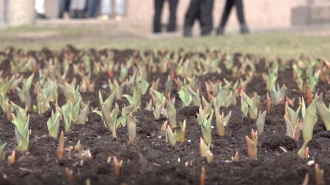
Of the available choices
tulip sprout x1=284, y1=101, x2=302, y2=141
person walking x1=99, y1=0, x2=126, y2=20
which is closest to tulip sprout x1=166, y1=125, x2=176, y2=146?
tulip sprout x1=284, y1=101, x2=302, y2=141

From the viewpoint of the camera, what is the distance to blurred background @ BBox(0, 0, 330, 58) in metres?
10.1

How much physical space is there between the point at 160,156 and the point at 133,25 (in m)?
14.1

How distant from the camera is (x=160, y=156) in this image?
2785mm

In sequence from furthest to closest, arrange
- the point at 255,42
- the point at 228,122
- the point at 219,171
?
→ the point at 255,42 → the point at 228,122 → the point at 219,171

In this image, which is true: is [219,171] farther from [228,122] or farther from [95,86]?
[95,86]

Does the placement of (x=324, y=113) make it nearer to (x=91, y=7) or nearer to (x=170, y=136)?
(x=170, y=136)

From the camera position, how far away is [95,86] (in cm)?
488

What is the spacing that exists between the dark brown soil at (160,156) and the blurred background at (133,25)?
510 cm

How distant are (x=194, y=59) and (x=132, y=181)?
166 inches

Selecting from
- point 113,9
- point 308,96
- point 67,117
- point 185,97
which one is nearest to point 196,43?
point 308,96

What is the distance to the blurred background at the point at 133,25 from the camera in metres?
10.1

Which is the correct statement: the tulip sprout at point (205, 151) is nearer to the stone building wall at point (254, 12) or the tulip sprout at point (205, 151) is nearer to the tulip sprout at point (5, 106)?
the tulip sprout at point (5, 106)

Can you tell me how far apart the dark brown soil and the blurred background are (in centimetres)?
510

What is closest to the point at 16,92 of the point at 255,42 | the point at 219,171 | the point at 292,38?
the point at 219,171
